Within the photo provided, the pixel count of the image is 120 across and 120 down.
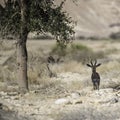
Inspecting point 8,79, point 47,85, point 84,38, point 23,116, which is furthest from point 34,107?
point 84,38

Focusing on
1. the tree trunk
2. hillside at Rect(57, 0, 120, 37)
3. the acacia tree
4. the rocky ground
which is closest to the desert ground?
the rocky ground

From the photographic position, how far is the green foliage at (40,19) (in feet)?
62.4

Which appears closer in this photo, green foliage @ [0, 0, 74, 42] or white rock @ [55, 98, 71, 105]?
white rock @ [55, 98, 71, 105]

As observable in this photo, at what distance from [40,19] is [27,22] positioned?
507 mm

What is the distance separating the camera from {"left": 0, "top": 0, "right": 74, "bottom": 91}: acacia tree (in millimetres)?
19016

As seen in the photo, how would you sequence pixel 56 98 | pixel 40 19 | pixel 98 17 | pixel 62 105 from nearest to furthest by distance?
pixel 62 105 → pixel 56 98 → pixel 40 19 → pixel 98 17

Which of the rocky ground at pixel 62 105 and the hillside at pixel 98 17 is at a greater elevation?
the hillside at pixel 98 17

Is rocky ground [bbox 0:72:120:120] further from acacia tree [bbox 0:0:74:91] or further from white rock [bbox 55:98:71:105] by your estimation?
acacia tree [bbox 0:0:74:91]

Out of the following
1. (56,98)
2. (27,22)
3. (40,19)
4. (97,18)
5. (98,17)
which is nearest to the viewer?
(56,98)

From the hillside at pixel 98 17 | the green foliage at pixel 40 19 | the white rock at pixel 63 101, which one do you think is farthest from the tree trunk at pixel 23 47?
the hillside at pixel 98 17

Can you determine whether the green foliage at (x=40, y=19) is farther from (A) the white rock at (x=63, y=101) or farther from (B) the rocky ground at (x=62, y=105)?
(A) the white rock at (x=63, y=101)

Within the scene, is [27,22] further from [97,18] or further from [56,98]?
[97,18]

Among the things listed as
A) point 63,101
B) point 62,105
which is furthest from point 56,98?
point 62,105

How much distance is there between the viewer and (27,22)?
62.3 feet
